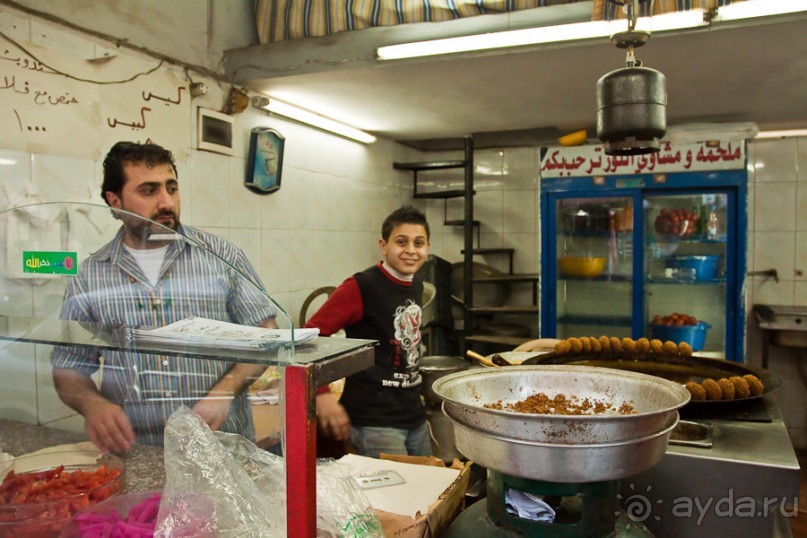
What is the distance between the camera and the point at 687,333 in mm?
4039

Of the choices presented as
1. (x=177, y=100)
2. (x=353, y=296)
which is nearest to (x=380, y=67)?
(x=177, y=100)

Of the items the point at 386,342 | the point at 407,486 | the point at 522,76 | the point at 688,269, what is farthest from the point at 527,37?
the point at 688,269

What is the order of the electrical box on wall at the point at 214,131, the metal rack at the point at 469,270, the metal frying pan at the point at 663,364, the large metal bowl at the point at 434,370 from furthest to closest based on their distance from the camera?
1. the metal rack at the point at 469,270
2. the large metal bowl at the point at 434,370
3. the electrical box on wall at the point at 214,131
4. the metal frying pan at the point at 663,364

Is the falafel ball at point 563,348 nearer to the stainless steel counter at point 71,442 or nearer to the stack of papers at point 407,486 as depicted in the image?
the stack of papers at point 407,486

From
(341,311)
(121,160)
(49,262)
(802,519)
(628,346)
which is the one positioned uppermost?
(121,160)

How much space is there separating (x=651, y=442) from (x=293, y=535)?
647mm

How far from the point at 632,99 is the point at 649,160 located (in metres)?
2.56

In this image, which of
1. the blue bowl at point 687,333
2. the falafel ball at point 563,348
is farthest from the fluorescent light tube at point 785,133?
the falafel ball at point 563,348

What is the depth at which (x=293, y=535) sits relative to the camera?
903mm

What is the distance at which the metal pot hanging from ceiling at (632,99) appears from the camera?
1.62 m

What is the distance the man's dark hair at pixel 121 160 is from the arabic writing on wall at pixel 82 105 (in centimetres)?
5

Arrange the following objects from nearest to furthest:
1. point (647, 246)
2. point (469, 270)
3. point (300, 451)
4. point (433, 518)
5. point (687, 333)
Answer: point (300, 451), point (433, 518), point (687, 333), point (647, 246), point (469, 270)

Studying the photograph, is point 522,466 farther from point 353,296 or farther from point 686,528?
point 353,296

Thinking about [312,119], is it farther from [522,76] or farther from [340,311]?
[340,311]
